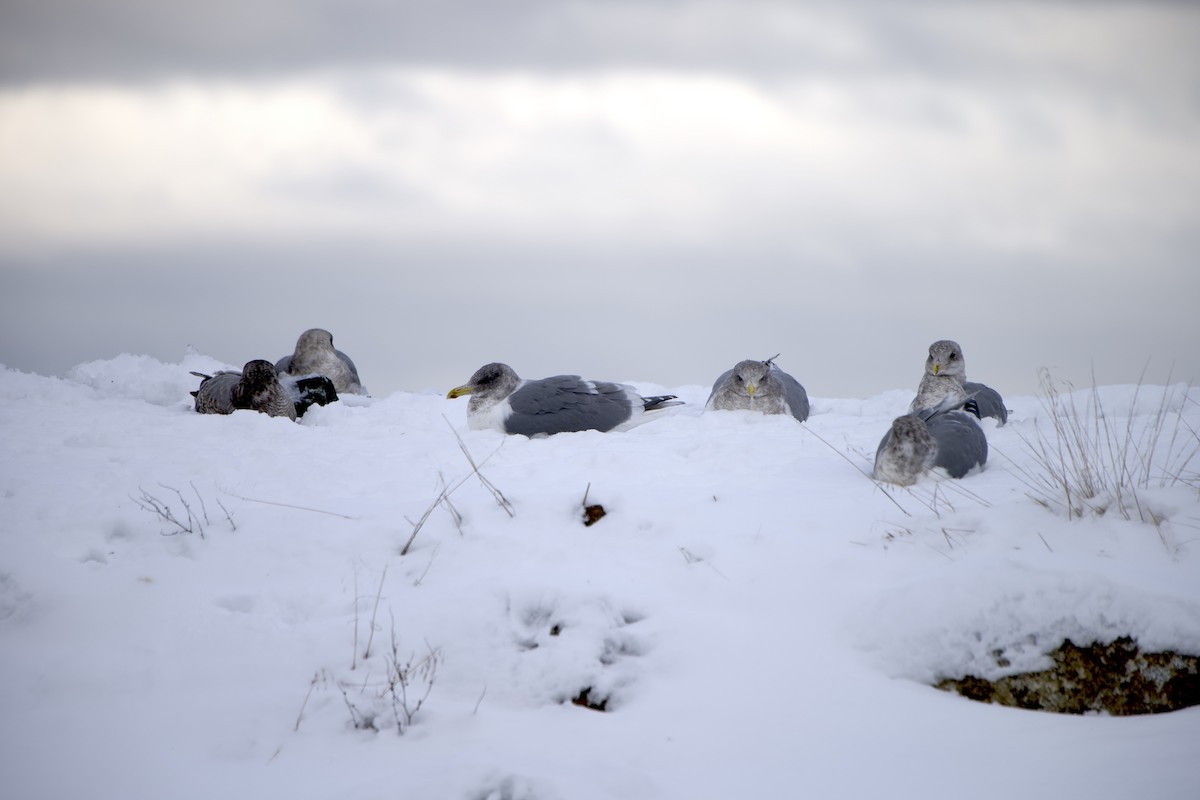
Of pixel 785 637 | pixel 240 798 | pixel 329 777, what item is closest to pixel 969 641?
pixel 785 637

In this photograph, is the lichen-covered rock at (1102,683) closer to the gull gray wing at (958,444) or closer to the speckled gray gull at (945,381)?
the gull gray wing at (958,444)

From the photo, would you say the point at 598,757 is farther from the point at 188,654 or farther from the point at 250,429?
the point at 250,429

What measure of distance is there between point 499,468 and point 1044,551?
4.32m

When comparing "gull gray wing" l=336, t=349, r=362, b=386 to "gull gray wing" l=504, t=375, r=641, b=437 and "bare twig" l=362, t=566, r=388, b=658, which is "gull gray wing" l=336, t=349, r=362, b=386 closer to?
"gull gray wing" l=504, t=375, r=641, b=437

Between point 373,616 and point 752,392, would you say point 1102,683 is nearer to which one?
point 373,616

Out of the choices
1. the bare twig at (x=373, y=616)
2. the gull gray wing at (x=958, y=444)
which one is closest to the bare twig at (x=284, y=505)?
the bare twig at (x=373, y=616)

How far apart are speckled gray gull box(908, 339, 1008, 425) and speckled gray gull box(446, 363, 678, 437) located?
383 centimetres

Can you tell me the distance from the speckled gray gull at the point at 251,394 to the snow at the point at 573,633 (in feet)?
16.5

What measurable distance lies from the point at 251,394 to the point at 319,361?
471 centimetres

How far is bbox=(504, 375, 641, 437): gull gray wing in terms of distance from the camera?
398 inches

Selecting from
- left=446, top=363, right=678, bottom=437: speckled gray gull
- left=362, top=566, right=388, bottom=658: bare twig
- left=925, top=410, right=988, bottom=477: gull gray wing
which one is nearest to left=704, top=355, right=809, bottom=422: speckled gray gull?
left=446, top=363, right=678, bottom=437: speckled gray gull

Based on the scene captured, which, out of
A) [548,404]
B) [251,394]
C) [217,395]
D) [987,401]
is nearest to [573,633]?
[548,404]

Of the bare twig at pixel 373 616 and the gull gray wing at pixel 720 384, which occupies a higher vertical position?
the gull gray wing at pixel 720 384

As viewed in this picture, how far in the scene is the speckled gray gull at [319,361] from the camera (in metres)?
17.0
